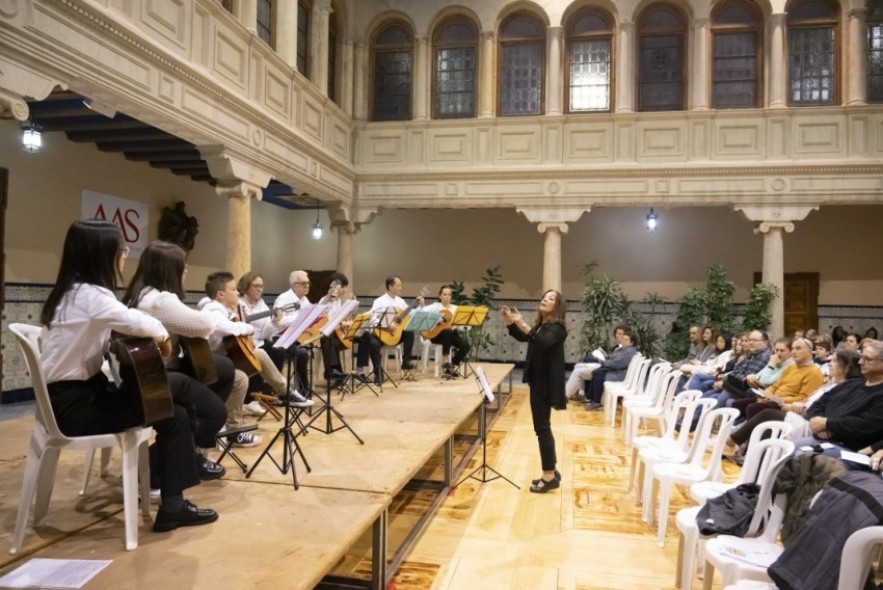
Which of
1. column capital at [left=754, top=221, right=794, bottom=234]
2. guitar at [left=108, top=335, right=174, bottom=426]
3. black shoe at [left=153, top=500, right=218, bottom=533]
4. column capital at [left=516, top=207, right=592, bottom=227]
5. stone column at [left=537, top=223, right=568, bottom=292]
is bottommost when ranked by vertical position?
black shoe at [left=153, top=500, right=218, bottom=533]

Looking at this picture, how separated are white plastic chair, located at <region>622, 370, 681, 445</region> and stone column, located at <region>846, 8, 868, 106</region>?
21.4ft

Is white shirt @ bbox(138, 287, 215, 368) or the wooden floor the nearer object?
the wooden floor

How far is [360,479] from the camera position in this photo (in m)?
3.34

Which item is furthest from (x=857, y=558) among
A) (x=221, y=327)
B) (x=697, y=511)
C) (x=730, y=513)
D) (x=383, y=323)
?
(x=383, y=323)

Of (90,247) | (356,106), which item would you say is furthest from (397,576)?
(356,106)

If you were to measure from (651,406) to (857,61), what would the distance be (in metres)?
7.17

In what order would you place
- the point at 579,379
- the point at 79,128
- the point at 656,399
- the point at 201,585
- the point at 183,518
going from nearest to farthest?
the point at 201,585 < the point at 183,518 < the point at 656,399 < the point at 79,128 < the point at 579,379

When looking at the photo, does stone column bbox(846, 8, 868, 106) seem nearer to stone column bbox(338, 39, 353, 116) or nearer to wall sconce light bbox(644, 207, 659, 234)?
wall sconce light bbox(644, 207, 659, 234)

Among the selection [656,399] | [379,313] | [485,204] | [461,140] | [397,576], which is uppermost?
[461,140]

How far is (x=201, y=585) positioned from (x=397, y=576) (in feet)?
4.40

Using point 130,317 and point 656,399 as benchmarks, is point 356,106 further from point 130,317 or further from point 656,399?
point 130,317

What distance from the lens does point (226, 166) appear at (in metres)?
6.94

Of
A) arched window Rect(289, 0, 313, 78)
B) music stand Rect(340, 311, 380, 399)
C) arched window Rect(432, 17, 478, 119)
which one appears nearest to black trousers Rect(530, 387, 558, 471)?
music stand Rect(340, 311, 380, 399)

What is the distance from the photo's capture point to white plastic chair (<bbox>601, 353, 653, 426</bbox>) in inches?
272
